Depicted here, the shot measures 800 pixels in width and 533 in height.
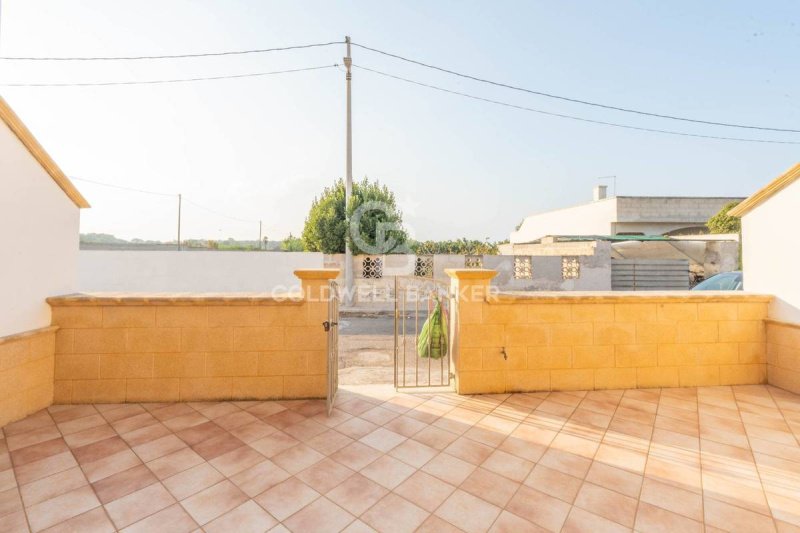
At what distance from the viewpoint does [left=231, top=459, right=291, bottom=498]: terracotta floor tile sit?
6.66ft

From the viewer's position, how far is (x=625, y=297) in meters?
3.62

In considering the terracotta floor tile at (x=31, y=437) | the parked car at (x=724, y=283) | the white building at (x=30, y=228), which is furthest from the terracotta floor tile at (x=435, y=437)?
the parked car at (x=724, y=283)

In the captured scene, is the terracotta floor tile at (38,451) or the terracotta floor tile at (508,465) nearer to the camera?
the terracotta floor tile at (508,465)

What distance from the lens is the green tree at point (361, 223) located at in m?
12.3

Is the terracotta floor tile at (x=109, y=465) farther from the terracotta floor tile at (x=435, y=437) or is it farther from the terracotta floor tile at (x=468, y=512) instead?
the terracotta floor tile at (x=468, y=512)

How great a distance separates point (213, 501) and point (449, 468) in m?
1.50

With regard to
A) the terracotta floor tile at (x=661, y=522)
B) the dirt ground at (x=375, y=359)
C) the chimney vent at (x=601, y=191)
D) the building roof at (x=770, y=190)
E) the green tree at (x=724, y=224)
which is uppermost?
the chimney vent at (x=601, y=191)

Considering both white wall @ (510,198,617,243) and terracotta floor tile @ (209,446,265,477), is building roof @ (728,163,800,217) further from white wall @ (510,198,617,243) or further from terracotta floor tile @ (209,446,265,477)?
white wall @ (510,198,617,243)

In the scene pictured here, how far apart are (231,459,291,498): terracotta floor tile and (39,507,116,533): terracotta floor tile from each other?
62 centimetres

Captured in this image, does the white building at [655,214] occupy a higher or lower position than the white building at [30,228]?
higher

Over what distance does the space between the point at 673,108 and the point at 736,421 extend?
441 inches

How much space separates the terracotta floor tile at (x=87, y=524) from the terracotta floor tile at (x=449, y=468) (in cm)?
182

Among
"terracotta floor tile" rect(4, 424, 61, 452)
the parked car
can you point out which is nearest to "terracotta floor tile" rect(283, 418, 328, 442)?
"terracotta floor tile" rect(4, 424, 61, 452)

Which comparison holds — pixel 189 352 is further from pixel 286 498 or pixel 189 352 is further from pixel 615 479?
pixel 615 479
